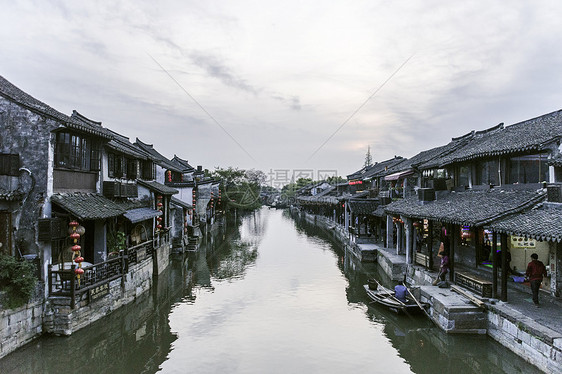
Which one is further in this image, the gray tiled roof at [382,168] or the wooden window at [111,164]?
the gray tiled roof at [382,168]

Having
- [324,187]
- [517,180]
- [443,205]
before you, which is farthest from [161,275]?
[324,187]

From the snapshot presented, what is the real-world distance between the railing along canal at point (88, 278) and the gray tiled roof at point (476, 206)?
1368 centimetres

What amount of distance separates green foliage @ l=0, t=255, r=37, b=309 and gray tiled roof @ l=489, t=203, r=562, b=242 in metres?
14.9

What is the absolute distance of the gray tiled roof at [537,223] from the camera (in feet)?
33.2

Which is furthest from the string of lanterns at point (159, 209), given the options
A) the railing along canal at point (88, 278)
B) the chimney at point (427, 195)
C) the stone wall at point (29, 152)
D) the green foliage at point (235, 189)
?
the green foliage at point (235, 189)

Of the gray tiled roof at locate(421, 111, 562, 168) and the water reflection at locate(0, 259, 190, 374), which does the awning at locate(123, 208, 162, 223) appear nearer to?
the water reflection at locate(0, 259, 190, 374)

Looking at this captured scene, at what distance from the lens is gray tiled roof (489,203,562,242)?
33.2 feet

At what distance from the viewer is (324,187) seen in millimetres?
88938

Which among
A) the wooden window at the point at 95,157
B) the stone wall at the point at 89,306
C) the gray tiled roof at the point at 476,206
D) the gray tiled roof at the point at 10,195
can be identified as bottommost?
the stone wall at the point at 89,306

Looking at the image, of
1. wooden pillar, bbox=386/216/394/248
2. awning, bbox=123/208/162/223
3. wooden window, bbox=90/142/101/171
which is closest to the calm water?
Answer: awning, bbox=123/208/162/223

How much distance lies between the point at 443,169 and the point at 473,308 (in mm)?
9856

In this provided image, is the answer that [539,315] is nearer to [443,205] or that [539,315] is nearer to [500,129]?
[443,205]

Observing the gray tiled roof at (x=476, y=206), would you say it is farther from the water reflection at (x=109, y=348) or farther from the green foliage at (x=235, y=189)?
the green foliage at (x=235, y=189)

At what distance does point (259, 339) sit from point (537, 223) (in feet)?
32.7
